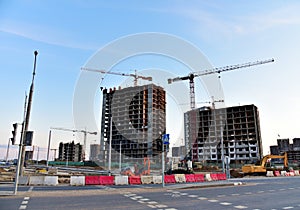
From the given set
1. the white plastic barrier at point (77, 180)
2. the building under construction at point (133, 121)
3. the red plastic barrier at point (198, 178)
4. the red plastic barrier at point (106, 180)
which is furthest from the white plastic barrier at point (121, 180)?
the building under construction at point (133, 121)

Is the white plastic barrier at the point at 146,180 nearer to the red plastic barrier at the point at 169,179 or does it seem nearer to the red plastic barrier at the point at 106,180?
the red plastic barrier at the point at 169,179

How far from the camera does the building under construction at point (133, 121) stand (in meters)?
110

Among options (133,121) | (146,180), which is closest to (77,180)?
(146,180)

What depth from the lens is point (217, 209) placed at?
9594mm

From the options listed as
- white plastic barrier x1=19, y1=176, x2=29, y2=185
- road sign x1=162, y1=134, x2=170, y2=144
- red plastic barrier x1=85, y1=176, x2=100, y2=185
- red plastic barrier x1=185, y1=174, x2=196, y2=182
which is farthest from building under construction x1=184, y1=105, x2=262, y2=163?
white plastic barrier x1=19, y1=176, x2=29, y2=185

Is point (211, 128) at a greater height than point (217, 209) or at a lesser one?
greater

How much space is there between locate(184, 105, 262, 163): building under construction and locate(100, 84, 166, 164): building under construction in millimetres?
17279

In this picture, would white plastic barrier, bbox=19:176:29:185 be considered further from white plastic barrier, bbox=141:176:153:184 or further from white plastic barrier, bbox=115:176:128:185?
white plastic barrier, bbox=141:176:153:184

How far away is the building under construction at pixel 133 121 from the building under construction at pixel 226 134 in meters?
17.3

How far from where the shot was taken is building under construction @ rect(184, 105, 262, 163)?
326ft

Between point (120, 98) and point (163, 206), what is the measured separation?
114826 millimetres

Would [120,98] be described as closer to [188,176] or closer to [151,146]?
[151,146]

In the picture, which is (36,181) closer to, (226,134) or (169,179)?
(169,179)

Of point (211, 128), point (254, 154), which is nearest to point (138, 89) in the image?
point (211, 128)
